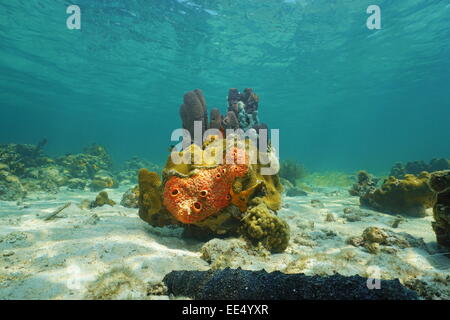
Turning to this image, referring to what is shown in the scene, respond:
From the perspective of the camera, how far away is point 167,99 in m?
41.9

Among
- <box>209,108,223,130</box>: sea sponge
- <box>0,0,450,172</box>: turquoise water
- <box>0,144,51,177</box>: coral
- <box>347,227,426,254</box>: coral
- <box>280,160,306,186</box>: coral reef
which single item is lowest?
<box>347,227,426,254</box>: coral

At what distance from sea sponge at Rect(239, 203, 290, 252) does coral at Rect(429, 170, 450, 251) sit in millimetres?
2450

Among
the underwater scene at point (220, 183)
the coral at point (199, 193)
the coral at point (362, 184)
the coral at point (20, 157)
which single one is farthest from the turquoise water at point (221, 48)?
the coral at point (199, 193)

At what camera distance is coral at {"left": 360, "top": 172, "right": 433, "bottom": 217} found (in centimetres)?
613

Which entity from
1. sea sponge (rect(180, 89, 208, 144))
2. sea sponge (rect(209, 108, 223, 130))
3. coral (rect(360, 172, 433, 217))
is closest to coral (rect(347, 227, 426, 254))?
coral (rect(360, 172, 433, 217))

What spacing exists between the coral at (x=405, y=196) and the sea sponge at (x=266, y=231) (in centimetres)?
453

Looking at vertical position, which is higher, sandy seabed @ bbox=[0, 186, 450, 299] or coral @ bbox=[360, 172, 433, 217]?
coral @ bbox=[360, 172, 433, 217]

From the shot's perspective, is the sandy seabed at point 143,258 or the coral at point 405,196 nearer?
the sandy seabed at point 143,258

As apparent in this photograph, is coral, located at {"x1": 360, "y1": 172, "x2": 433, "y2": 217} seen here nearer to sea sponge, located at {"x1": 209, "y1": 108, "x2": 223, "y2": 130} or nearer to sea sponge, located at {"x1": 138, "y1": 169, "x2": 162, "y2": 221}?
sea sponge, located at {"x1": 209, "y1": 108, "x2": 223, "y2": 130}

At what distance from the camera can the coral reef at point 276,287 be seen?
1.97m

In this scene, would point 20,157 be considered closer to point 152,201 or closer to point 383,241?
point 152,201

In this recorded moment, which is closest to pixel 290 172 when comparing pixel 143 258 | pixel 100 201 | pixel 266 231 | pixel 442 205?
pixel 442 205

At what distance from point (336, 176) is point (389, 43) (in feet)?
51.7

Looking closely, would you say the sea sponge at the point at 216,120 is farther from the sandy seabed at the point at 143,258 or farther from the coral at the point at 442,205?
the coral at the point at 442,205
